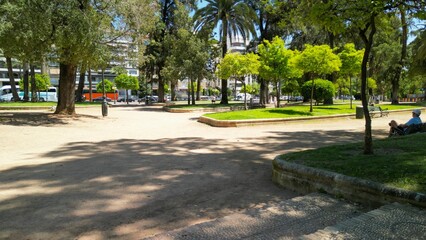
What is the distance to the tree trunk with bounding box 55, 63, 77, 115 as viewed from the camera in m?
19.2

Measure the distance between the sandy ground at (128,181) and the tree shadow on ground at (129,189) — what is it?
13 millimetres

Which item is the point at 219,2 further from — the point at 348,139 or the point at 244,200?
the point at 244,200

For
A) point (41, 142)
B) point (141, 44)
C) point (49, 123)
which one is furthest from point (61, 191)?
point (141, 44)

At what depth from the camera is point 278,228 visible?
386cm

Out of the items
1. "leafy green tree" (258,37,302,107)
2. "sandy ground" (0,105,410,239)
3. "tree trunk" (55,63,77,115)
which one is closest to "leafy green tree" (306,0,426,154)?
"sandy ground" (0,105,410,239)

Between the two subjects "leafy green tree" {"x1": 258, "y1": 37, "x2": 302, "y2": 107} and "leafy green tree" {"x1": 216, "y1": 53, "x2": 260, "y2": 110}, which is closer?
"leafy green tree" {"x1": 258, "y1": 37, "x2": 302, "y2": 107}

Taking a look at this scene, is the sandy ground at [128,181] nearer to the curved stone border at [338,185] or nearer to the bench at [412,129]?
the curved stone border at [338,185]

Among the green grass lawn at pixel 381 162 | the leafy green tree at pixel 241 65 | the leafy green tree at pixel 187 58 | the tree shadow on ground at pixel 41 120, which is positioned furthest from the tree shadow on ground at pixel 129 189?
the leafy green tree at pixel 187 58

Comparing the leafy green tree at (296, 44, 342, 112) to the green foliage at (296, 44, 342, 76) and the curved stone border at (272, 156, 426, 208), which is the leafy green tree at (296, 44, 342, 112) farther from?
the curved stone border at (272, 156, 426, 208)

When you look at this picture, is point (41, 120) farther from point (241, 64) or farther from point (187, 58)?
point (187, 58)

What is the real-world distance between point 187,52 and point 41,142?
72.3ft

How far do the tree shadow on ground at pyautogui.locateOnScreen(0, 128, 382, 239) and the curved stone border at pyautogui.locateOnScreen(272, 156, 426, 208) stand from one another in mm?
266

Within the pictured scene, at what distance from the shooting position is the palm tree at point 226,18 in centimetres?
3241

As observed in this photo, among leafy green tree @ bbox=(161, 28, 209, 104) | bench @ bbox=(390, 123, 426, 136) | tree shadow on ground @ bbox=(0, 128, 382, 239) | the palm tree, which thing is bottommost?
tree shadow on ground @ bbox=(0, 128, 382, 239)
